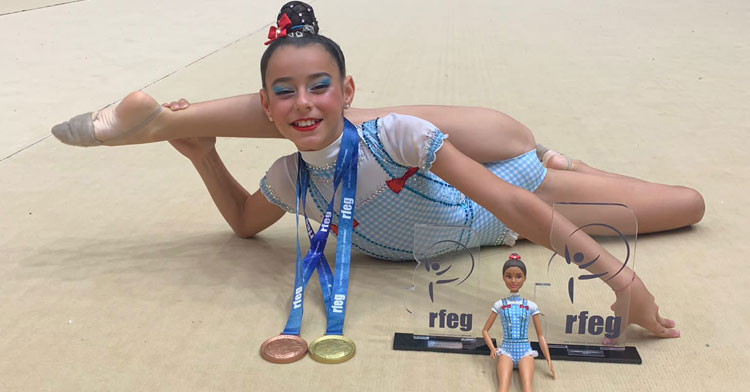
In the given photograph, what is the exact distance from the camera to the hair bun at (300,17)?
4.24ft

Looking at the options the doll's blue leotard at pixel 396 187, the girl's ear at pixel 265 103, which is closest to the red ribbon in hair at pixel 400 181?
the doll's blue leotard at pixel 396 187

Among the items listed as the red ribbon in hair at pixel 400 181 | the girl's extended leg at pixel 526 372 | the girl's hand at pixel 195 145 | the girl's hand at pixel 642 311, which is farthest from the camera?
the girl's hand at pixel 195 145

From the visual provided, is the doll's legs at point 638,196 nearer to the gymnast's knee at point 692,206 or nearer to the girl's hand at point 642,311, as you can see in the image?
the gymnast's knee at point 692,206

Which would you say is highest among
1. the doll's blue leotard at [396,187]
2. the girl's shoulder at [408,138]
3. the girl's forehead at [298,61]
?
the girl's forehead at [298,61]

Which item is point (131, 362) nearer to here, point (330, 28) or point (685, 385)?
point (685, 385)

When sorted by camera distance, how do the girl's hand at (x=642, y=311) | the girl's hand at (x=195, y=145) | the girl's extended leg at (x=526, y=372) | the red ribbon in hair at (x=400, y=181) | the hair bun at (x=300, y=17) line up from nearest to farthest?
the girl's extended leg at (x=526, y=372)
the girl's hand at (x=642, y=311)
the hair bun at (x=300, y=17)
the red ribbon in hair at (x=400, y=181)
the girl's hand at (x=195, y=145)

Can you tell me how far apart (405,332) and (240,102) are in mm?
549

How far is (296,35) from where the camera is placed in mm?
1284

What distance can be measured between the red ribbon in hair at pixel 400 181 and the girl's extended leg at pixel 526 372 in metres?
0.44

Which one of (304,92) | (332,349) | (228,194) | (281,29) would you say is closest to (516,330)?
(332,349)

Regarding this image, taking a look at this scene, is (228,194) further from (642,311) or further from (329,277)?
(642,311)

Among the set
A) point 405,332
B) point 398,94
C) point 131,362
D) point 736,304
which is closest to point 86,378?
point 131,362

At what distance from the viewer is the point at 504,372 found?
1109 millimetres

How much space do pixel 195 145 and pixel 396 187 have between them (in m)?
0.46
